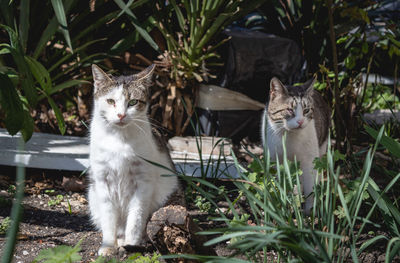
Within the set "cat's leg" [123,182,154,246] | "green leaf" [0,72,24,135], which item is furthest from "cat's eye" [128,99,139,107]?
"green leaf" [0,72,24,135]

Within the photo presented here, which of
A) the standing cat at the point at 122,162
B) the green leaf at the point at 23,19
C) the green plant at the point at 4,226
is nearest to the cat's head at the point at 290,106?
the standing cat at the point at 122,162

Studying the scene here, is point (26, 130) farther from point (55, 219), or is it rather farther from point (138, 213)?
point (138, 213)

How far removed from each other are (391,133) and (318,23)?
1217 mm

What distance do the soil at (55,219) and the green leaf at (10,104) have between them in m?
0.57

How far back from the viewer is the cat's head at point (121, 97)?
2.27 metres

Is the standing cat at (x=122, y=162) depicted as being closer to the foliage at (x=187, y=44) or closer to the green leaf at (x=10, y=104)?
the green leaf at (x=10, y=104)

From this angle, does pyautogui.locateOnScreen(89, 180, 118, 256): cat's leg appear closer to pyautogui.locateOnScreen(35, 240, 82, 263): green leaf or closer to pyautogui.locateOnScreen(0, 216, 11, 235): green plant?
pyautogui.locateOnScreen(0, 216, 11, 235): green plant

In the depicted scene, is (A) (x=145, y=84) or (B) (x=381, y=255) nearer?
(B) (x=381, y=255)

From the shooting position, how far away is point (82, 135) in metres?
4.11

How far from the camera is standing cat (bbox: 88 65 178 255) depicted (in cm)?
227

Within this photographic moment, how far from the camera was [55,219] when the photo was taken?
8.76 feet

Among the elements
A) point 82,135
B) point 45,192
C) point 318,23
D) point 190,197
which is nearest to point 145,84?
point 190,197

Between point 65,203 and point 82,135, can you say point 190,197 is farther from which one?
point 82,135

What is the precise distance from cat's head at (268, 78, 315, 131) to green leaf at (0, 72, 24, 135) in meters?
1.54
